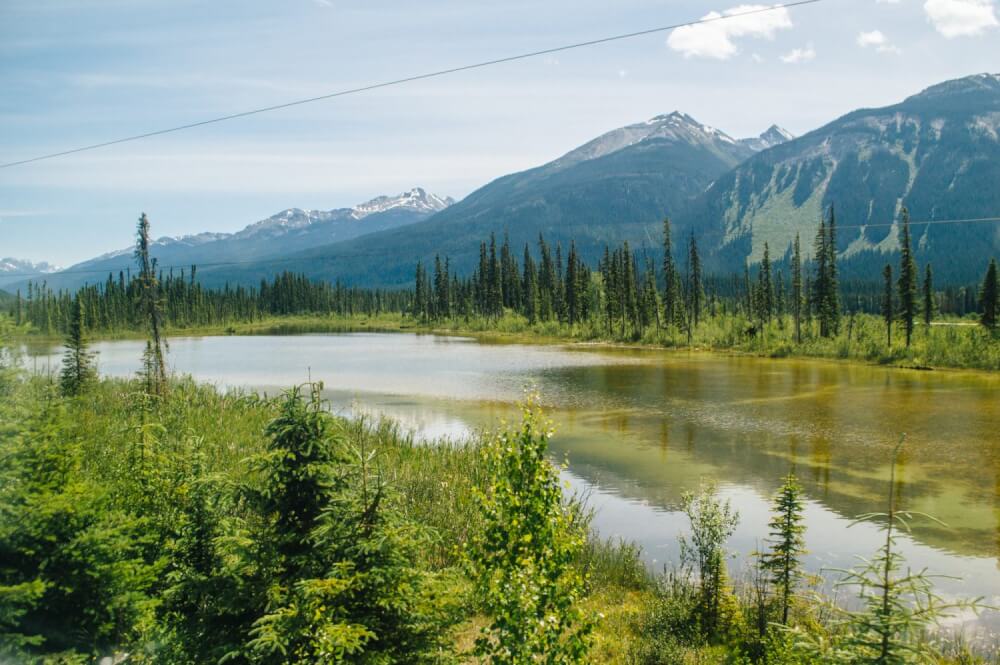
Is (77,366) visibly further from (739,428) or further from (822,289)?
(822,289)

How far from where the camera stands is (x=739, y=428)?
31.1 meters

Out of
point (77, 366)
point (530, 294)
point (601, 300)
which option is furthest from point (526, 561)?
point (530, 294)

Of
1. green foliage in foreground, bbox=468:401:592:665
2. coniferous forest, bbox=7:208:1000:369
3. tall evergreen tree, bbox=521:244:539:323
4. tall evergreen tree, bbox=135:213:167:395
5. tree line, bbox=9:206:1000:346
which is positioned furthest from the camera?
tall evergreen tree, bbox=521:244:539:323

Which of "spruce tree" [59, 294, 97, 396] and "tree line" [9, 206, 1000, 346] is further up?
"tree line" [9, 206, 1000, 346]

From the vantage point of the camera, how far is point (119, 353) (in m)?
72.6

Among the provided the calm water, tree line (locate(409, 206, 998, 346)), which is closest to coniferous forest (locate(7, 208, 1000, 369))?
tree line (locate(409, 206, 998, 346))

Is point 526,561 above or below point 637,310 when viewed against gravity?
below

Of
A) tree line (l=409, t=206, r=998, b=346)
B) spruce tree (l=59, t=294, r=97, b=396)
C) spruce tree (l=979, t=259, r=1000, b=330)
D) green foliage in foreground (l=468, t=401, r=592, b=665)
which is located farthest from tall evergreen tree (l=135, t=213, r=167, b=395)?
spruce tree (l=979, t=259, r=1000, b=330)

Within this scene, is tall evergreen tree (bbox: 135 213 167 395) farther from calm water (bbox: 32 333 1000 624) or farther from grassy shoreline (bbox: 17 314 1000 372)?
calm water (bbox: 32 333 1000 624)

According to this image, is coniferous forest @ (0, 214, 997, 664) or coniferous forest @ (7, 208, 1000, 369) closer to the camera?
coniferous forest @ (0, 214, 997, 664)

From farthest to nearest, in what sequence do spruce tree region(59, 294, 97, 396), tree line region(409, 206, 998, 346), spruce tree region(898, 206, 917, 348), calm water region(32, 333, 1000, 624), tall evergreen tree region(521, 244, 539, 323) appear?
tall evergreen tree region(521, 244, 539, 323) → tree line region(409, 206, 998, 346) → spruce tree region(898, 206, 917, 348) → spruce tree region(59, 294, 97, 396) → calm water region(32, 333, 1000, 624)

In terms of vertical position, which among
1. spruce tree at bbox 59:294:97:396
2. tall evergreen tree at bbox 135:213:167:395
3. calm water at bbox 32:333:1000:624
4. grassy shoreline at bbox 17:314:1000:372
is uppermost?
tall evergreen tree at bbox 135:213:167:395

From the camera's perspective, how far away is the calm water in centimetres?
1722

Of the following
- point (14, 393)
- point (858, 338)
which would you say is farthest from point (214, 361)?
point (858, 338)
